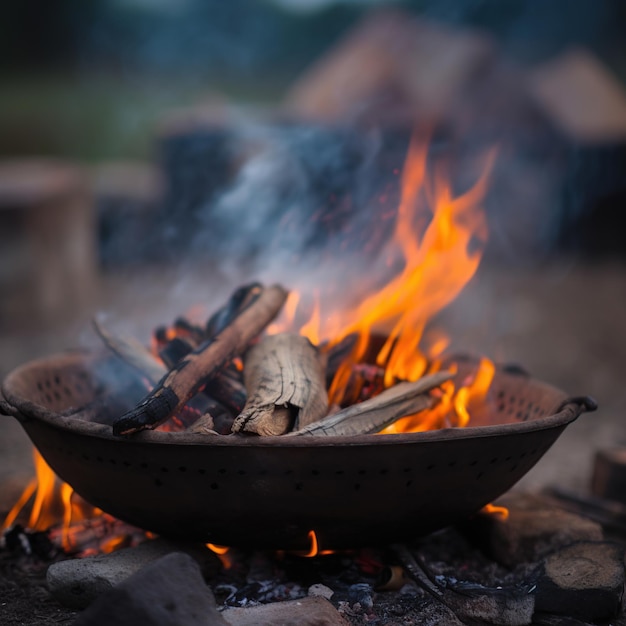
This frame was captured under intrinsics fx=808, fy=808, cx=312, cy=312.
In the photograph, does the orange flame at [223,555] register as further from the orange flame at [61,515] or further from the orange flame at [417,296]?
the orange flame at [417,296]

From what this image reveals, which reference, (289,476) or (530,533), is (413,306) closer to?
(530,533)

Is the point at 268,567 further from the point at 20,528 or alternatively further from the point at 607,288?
the point at 607,288

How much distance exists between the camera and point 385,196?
3.65 metres

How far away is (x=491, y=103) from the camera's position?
26.8ft

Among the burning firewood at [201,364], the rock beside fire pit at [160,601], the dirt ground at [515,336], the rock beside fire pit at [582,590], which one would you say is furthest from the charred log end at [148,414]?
the rock beside fire pit at [582,590]

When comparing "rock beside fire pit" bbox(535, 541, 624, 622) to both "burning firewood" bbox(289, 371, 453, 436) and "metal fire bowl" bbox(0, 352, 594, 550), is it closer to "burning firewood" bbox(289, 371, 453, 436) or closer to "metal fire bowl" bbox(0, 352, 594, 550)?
"metal fire bowl" bbox(0, 352, 594, 550)

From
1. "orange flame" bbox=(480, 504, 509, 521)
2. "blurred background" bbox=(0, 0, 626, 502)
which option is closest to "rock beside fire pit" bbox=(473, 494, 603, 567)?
"orange flame" bbox=(480, 504, 509, 521)

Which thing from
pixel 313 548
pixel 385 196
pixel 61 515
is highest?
pixel 385 196

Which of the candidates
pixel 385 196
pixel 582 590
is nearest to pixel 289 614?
pixel 582 590

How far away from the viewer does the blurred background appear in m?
5.22

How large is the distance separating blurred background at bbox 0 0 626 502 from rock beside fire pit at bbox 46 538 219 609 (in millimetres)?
1333

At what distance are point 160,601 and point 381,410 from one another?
2.66ft

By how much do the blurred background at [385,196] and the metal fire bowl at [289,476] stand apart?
135 centimetres

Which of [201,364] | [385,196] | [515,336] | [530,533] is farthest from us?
[515,336]
